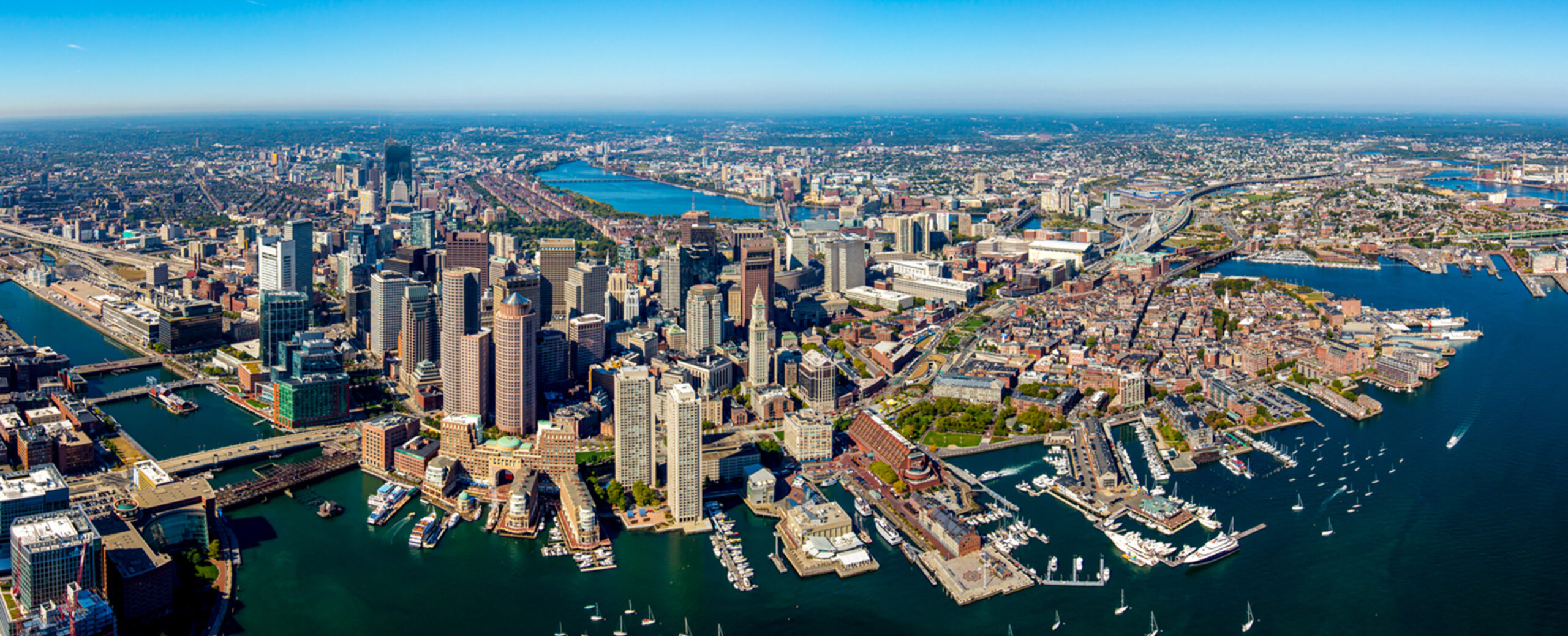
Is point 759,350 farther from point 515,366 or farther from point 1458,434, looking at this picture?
point 1458,434

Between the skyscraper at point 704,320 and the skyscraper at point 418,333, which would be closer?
the skyscraper at point 418,333

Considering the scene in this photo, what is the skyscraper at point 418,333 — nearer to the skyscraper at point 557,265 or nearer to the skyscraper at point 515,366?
the skyscraper at point 515,366

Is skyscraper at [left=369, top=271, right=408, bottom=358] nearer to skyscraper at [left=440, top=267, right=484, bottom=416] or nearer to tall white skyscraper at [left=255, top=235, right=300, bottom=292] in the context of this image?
skyscraper at [left=440, top=267, right=484, bottom=416]

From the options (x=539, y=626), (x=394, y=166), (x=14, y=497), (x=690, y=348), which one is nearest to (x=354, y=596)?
(x=539, y=626)

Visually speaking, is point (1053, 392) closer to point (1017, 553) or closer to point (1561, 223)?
point (1017, 553)

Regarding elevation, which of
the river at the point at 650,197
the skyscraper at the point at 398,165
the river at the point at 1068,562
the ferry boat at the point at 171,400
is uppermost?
the skyscraper at the point at 398,165

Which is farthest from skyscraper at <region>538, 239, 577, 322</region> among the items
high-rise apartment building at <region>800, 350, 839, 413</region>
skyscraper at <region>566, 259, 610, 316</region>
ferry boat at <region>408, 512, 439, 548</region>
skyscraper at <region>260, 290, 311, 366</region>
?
ferry boat at <region>408, 512, 439, 548</region>

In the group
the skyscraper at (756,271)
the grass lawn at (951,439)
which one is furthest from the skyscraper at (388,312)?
the grass lawn at (951,439)
